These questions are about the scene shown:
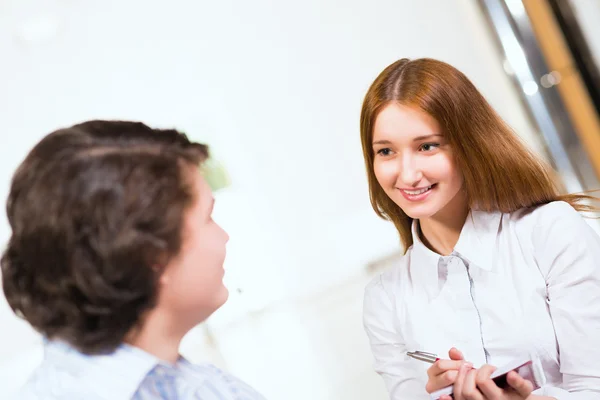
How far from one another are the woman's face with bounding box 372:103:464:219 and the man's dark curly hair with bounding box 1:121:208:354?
0.63 metres

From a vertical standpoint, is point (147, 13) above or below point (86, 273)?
above

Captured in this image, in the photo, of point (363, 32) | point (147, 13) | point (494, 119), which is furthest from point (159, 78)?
point (494, 119)

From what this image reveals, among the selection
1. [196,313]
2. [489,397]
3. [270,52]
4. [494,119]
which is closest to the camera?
[196,313]

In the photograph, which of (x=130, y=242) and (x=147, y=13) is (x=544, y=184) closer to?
(x=130, y=242)

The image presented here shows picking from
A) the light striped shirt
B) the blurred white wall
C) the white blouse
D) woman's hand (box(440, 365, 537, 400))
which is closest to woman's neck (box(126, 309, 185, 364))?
the light striped shirt

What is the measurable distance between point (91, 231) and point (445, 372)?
0.74 m

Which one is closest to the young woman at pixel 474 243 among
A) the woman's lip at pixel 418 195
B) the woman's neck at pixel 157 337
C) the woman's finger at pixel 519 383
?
the woman's lip at pixel 418 195

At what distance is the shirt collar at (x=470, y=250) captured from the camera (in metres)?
1.45

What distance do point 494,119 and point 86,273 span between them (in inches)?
37.7

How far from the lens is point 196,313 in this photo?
0.92 metres

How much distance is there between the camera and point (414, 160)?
1347 mm

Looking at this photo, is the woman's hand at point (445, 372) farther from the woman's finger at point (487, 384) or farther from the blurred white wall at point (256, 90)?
the blurred white wall at point (256, 90)

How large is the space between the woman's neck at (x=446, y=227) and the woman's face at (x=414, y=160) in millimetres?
133

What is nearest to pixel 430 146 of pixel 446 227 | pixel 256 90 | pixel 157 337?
pixel 446 227
